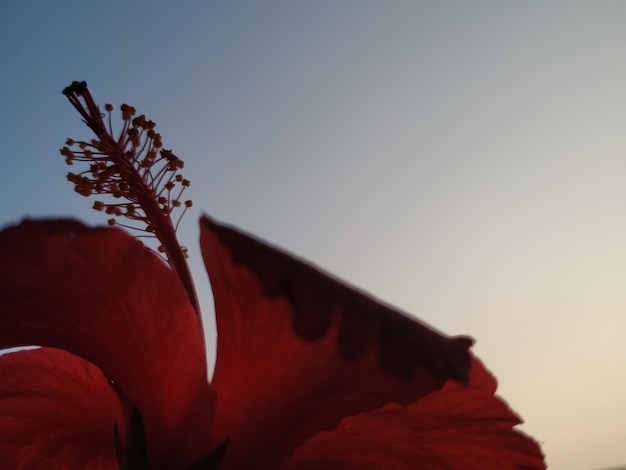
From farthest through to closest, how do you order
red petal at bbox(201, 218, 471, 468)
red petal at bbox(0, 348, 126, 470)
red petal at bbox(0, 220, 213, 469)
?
1. red petal at bbox(0, 348, 126, 470)
2. red petal at bbox(0, 220, 213, 469)
3. red petal at bbox(201, 218, 471, 468)

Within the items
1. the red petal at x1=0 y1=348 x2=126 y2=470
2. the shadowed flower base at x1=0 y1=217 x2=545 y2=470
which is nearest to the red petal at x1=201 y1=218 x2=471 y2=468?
the shadowed flower base at x1=0 y1=217 x2=545 y2=470

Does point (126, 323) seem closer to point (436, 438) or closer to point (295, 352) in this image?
point (295, 352)

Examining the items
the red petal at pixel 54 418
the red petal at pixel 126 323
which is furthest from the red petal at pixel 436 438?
the red petal at pixel 54 418

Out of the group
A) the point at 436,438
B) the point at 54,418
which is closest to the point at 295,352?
the point at 436,438

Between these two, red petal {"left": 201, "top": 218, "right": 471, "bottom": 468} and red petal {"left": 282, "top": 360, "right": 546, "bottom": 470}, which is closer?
red petal {"left": 201, "top": 218, "right": 471, "bottom": 468}

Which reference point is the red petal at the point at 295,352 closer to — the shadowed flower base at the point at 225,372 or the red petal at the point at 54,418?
the shadowed flower base at the point at 225,372

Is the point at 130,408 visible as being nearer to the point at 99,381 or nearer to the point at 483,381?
the point at 99,381

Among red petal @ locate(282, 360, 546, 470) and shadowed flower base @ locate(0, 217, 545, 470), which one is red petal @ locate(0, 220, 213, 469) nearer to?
shadowed flower base @ locate(0, 217, 545, 470)

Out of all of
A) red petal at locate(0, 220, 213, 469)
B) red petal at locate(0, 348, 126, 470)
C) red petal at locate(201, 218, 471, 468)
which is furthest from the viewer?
red petal at locate(0, 348, 126, 470)
